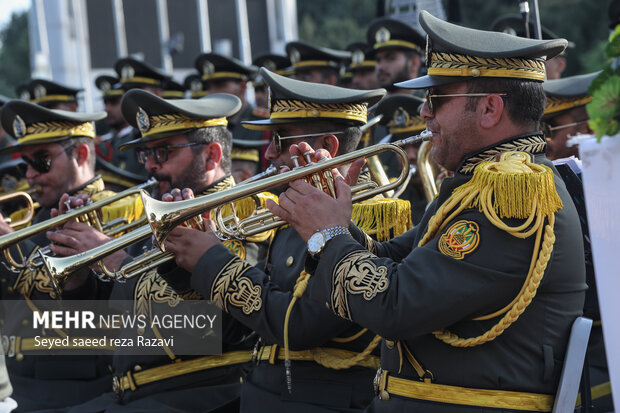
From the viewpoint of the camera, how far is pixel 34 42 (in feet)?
86.9

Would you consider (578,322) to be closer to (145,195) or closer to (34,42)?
(145,195)

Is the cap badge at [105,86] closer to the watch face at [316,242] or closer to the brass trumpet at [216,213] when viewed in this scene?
the brass trumpet at [216,213]

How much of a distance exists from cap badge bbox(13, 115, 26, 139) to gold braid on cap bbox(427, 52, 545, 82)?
395cm

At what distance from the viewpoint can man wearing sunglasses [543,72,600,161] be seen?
212 inches

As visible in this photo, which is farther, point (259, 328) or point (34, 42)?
point (34, 42)

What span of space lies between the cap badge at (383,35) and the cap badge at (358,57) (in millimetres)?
856

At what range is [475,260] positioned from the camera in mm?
3059

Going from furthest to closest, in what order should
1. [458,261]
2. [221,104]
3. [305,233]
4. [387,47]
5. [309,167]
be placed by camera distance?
[387,47] < [221,104] < [309,167] < [305,233] < [458,261]

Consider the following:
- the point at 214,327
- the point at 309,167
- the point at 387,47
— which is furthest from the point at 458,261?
the point at 387,47

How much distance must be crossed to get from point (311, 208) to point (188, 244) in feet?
3.12

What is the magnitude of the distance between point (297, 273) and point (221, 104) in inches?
69.1

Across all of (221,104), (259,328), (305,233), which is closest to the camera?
(305,233)

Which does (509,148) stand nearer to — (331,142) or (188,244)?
(331,142)

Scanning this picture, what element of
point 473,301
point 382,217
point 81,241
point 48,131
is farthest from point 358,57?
point 473,301
